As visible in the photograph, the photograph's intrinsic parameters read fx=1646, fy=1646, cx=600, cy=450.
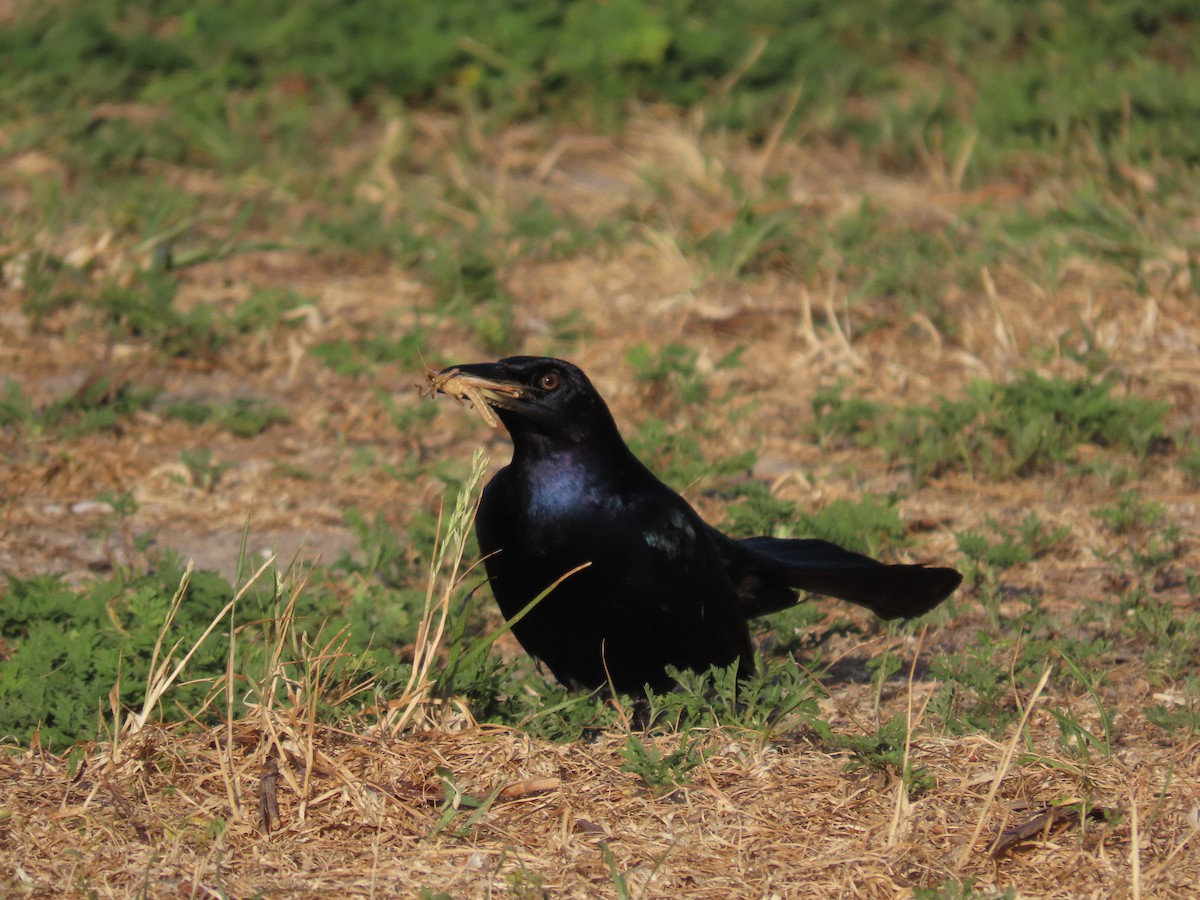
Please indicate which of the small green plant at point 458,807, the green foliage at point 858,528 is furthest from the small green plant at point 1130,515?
the small green plant at point 458,807

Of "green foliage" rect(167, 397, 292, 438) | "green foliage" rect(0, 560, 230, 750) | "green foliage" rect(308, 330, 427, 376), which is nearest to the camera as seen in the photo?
"green foliage" rect(0, 560, 230, 750)

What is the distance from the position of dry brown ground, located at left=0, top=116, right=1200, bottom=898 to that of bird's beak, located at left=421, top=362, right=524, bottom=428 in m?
0.68

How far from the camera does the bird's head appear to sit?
11.7 feet

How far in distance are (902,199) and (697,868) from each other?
498 centimetres

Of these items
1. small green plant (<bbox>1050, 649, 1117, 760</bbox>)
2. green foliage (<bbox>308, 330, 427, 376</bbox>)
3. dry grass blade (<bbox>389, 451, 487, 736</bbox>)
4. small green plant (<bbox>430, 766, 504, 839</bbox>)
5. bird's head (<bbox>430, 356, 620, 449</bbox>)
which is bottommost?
green foliage (<bbox>308, 330, 427, 376</bbox>)

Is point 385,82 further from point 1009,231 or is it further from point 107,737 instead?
point 107,737

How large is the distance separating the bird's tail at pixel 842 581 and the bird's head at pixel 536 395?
0.63 meters

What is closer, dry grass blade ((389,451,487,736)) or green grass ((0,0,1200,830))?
dry grass blade ((389,451,487,736))

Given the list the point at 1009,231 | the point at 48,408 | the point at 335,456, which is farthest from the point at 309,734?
the point at 1009,231

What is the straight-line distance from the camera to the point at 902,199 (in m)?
7.39

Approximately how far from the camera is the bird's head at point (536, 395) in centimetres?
356

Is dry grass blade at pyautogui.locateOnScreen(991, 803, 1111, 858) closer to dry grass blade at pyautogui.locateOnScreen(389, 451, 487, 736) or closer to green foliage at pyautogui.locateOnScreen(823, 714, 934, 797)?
green foliage at pyautogui.locateOnScreen(823, 714, 934, 797)

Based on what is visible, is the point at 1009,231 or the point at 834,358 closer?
the point at 834,358

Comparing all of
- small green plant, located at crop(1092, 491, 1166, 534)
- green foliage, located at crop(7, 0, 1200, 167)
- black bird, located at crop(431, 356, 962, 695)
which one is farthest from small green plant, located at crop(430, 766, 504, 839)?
green foliage, located at crop(7, 0, 1200, 167)
